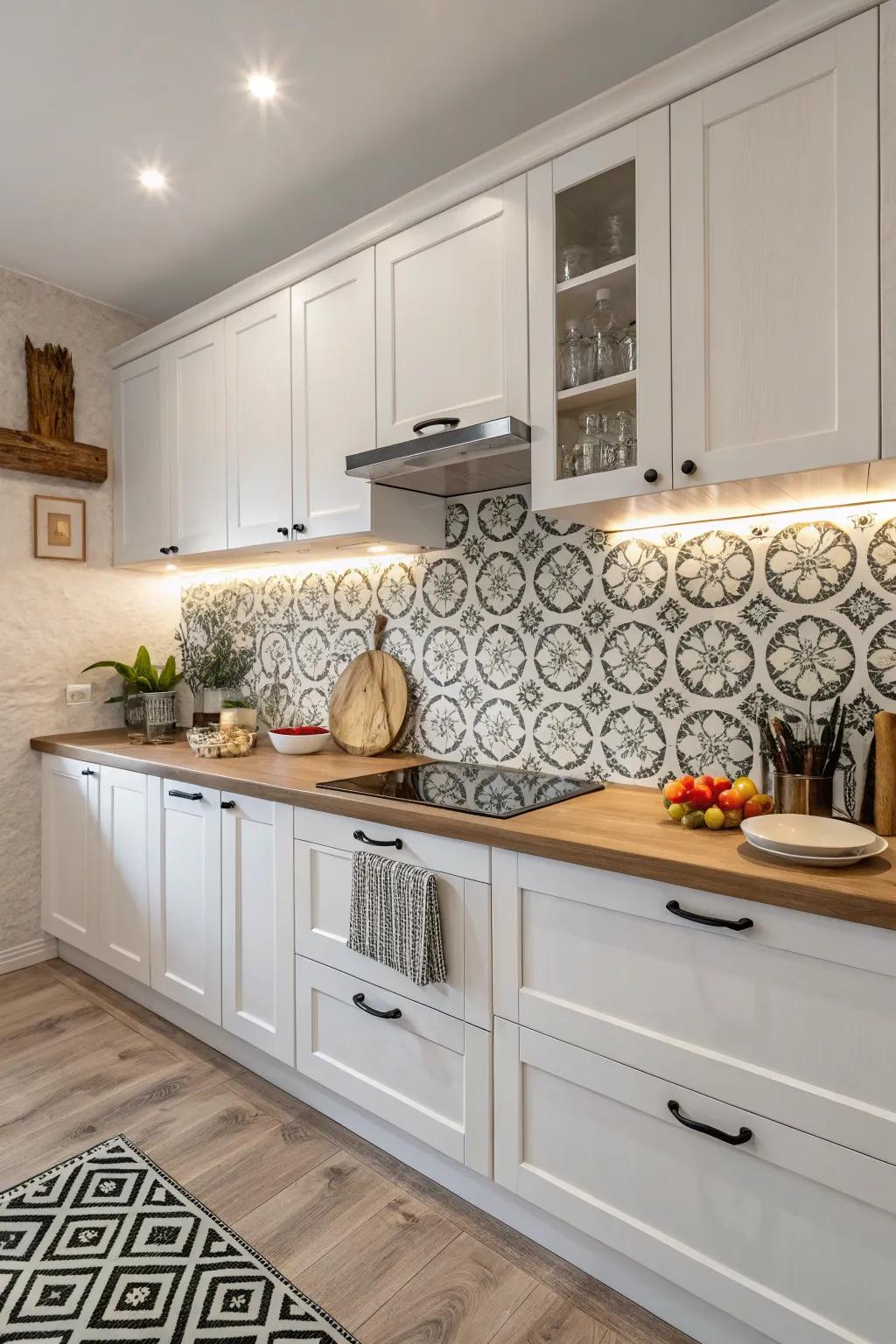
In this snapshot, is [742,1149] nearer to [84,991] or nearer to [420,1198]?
[420,1198]

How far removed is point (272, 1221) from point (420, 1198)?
13.1 inches

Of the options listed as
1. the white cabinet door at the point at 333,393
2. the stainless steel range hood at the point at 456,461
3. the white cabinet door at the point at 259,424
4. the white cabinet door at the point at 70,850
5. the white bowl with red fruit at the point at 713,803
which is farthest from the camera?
the white cabinet door at the point at 70,850

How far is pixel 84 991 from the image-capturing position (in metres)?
2.87

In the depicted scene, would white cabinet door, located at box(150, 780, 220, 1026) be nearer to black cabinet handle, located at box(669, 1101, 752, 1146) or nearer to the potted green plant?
the potted green plant

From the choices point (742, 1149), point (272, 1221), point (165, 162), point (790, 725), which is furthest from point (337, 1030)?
point (165, 162)

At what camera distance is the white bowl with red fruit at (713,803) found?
61.6 inches

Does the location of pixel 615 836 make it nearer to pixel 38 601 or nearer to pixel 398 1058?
pixel 398 1058

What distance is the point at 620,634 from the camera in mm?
2100

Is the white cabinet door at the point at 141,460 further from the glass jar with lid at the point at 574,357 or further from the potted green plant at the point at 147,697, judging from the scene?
the glass jar with lid at the point at 574,357

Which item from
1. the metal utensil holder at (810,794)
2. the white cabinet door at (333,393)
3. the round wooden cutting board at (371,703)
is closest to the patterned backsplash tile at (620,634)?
the round wooden cutting board at (371,703)

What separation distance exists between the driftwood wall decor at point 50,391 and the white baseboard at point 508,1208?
7.52 feet

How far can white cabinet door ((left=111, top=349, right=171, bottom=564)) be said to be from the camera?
303 cm

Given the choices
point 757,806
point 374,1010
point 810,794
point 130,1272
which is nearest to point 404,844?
point 374,1010

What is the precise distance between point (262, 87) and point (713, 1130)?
8.49 ft
